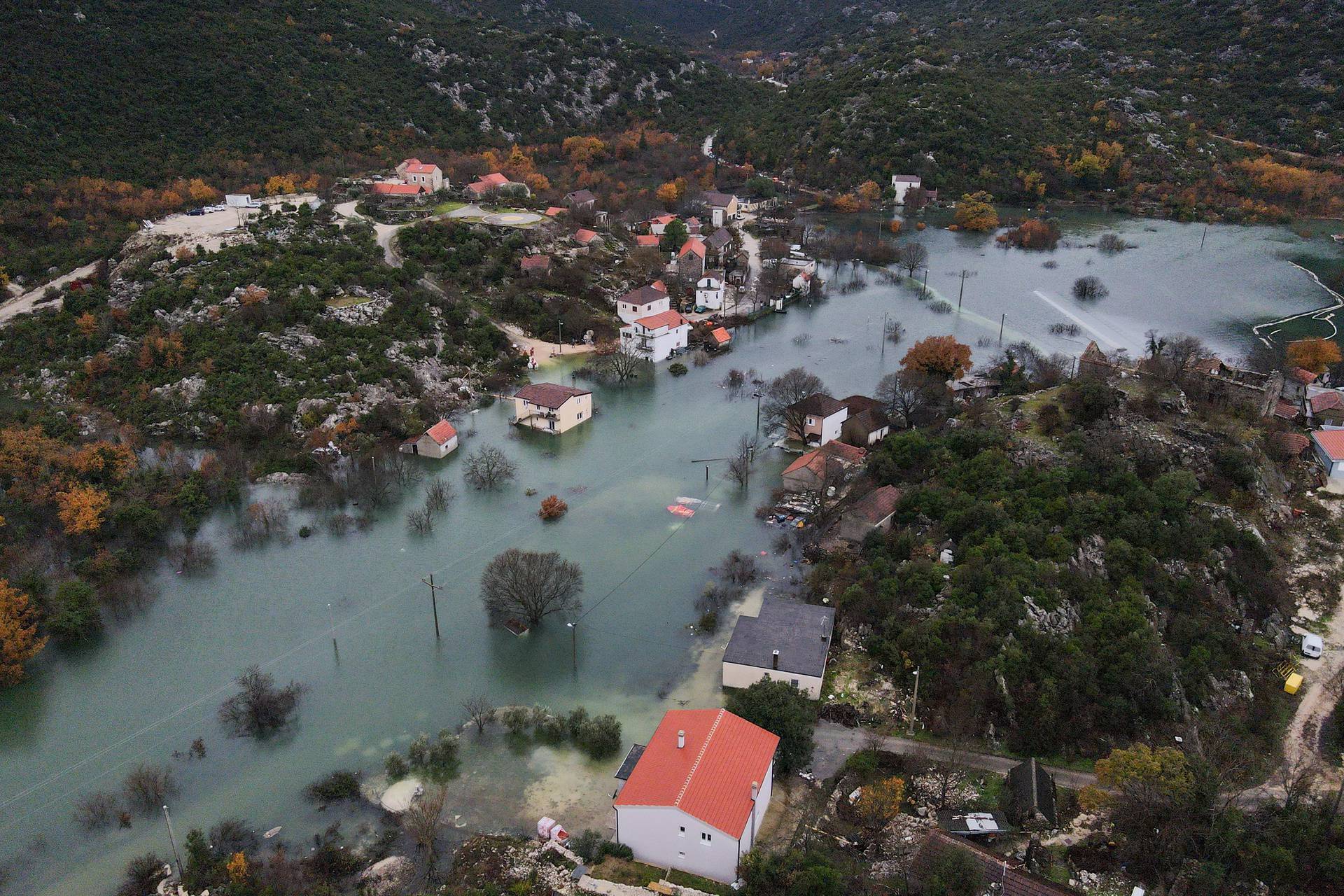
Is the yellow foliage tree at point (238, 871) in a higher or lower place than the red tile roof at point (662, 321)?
lower

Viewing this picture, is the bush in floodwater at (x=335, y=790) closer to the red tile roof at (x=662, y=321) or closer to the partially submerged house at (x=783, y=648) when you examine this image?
the partially submerged house at (x=783, y=648)

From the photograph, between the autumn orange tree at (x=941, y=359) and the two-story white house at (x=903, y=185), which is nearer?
the autumn orange tree at (x=941, y=359)

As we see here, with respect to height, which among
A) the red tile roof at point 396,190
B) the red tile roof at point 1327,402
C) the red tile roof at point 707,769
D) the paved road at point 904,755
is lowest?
the paved road at point 904,755

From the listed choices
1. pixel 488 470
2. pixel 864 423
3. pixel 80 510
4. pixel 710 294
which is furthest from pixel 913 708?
pixel 710 294

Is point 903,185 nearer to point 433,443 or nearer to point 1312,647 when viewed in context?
point 433,443

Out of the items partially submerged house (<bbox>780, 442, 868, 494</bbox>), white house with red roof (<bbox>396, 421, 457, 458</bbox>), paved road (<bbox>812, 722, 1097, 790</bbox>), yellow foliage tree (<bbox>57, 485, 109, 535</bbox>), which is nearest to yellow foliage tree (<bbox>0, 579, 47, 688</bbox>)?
yellow foliage tree (<bbox>57, 485, 109, 535</bbox>)

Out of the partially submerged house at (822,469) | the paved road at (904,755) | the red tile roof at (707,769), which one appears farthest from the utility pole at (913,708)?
the partially submerged house at (822,469)

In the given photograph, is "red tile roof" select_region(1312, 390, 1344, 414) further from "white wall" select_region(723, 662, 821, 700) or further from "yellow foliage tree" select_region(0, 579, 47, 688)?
"yellow foliage tree" select_region(0, 579, 47, 688)
